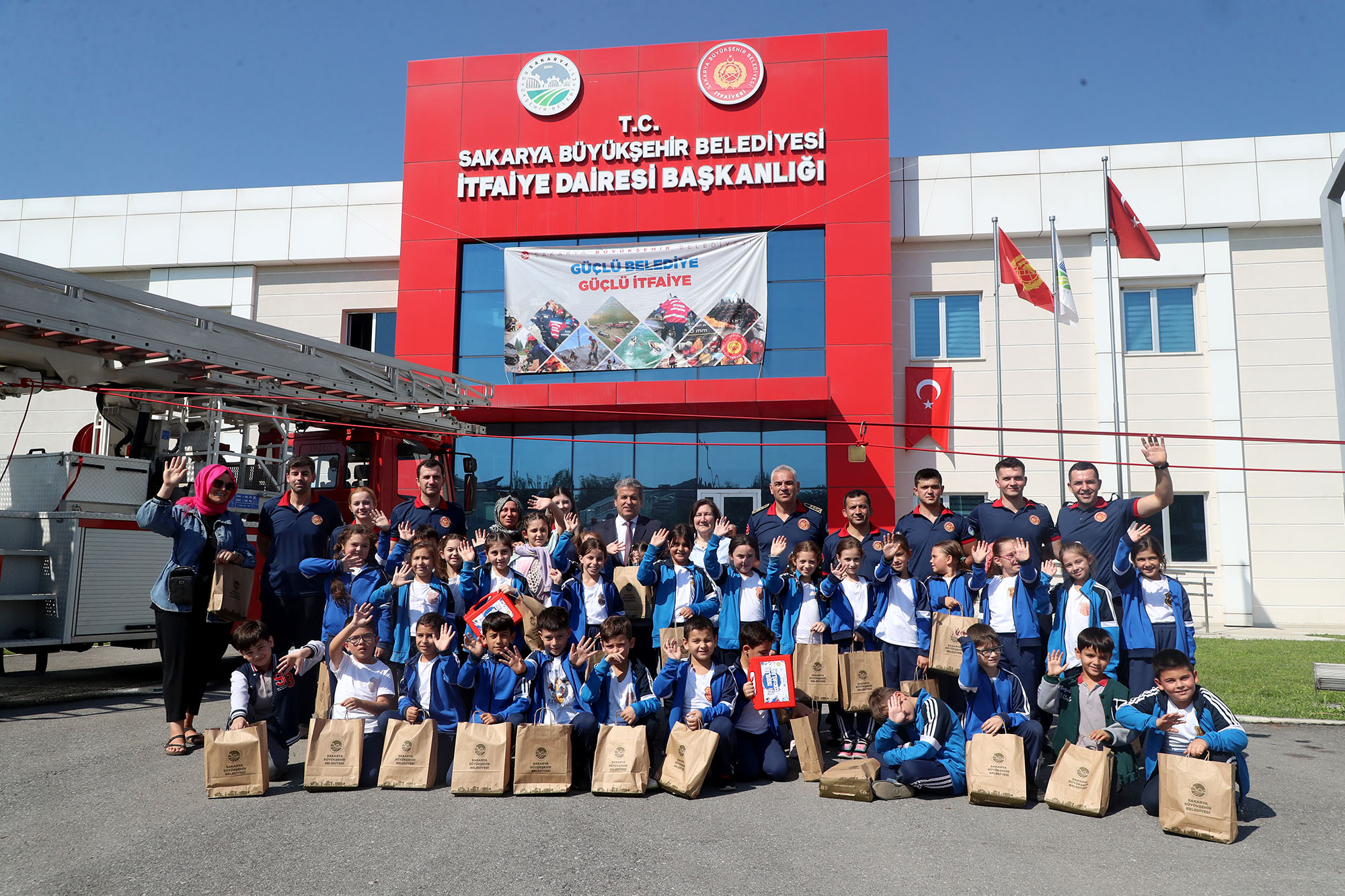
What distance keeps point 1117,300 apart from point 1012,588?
13.3 metres

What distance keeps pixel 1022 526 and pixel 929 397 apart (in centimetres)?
1137

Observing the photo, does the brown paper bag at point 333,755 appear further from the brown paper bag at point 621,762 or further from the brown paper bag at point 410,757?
the brown paper bag at point 621,762

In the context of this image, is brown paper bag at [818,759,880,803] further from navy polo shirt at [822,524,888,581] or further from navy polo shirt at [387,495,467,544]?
navy polo shirt at [387,495,467,544]

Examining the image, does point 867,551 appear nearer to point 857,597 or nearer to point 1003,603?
point 857,597

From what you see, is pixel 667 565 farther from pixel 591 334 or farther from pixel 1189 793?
pixel 591 334

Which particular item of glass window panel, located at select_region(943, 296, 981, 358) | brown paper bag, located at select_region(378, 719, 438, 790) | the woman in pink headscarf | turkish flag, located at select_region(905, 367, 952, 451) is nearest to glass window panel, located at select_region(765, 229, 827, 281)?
turkish flag, located at select_region(905, 367, 952, 451)

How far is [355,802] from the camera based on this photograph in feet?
16.4

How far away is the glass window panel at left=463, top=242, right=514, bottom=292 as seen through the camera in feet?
58.6

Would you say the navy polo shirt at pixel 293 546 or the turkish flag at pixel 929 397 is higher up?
the turkish flag at pixel 929 397

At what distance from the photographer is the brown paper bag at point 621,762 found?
515cm

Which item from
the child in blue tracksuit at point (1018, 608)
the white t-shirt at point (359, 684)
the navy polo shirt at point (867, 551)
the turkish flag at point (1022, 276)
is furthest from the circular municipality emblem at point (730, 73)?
the white t-shirt at point (359, 684)

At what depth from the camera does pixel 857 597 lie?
6.54m

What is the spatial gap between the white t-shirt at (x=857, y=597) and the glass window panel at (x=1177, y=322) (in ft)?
46.0

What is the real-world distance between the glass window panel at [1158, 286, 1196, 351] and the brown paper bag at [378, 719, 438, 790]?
55.7 ft
